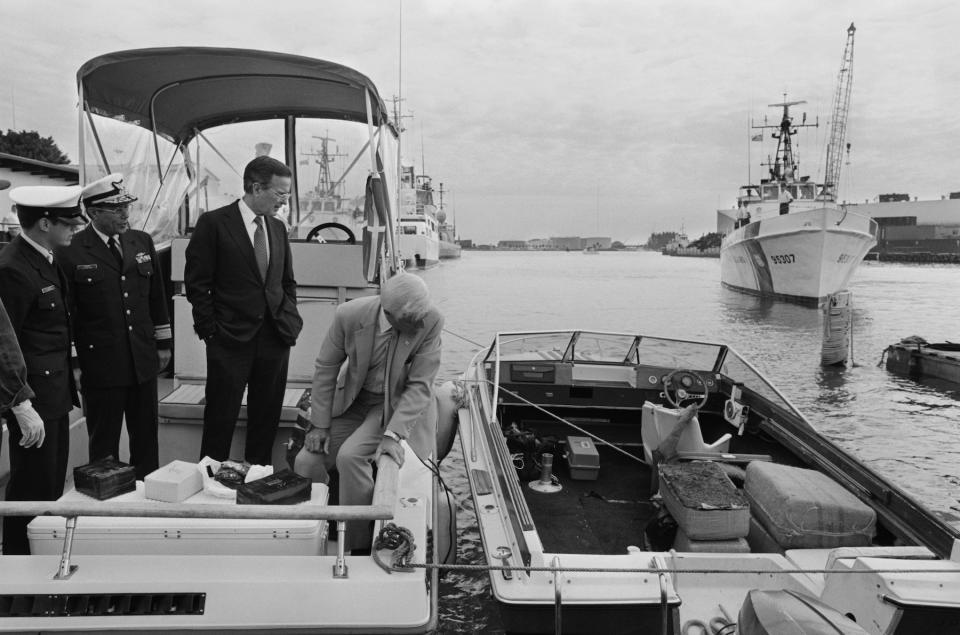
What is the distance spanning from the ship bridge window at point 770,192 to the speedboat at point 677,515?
3470 cm

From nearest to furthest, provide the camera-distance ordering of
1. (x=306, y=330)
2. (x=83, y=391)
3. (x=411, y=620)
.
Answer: (x=411, y=620), (x=83, y=391), (x=306, y=330)

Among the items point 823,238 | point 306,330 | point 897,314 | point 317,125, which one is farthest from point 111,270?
point 897,314

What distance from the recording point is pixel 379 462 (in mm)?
3010

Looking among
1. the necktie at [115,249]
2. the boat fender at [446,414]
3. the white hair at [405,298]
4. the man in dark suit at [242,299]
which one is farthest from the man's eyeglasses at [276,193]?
the boat fender at [446,414]

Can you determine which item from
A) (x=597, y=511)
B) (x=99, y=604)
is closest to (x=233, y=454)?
(x=99, y=604)

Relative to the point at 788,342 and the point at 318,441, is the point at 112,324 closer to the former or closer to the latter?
the point at 318,441

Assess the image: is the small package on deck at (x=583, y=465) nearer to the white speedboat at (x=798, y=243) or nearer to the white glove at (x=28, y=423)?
the white glove at (x=28, y=423)

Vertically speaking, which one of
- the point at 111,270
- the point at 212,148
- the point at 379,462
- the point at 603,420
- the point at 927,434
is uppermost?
the point at 212,148

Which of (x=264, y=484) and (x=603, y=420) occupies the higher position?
(x=264, y=484)

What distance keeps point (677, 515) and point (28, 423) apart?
3.33 m

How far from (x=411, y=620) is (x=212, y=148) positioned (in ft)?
16.3

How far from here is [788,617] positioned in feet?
6.91

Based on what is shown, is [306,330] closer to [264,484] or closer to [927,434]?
[264,484]

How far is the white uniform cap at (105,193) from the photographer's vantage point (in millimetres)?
3406
